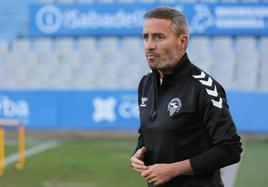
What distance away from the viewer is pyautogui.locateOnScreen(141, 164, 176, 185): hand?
2.84m

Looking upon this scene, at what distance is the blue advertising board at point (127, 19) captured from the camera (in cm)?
1734

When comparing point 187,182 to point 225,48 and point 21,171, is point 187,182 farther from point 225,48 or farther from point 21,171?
point 225,48

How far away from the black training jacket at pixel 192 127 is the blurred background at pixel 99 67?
8.95 meters

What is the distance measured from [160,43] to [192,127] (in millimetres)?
416

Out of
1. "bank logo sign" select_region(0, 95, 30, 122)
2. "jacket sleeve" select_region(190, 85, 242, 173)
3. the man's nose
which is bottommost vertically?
"bank logo sign" select_region(0, 95, 30, 122)

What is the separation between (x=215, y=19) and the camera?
17.5m

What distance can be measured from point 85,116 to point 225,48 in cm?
536

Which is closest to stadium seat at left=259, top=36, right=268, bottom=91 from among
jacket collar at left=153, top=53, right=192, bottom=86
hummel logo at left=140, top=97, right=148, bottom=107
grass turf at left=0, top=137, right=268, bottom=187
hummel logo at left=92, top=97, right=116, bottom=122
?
grass turf at left=0, top=137, right=268, bottom=187

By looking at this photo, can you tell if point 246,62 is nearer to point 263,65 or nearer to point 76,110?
point 263,65

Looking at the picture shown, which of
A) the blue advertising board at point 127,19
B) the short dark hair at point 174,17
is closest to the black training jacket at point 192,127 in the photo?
the short dark hair at point 174,17

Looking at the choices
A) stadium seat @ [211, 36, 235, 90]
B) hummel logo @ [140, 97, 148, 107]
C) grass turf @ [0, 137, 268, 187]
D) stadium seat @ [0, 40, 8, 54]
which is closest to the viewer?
hummel logo @ [140, 97, 148, 107]

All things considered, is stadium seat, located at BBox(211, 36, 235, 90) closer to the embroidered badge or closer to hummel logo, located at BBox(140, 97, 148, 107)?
hummel logo, located at BBox(140, 97, 148, 107)

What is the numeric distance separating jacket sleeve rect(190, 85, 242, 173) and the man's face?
225 millimetres

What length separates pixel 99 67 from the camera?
1856 centimetres
